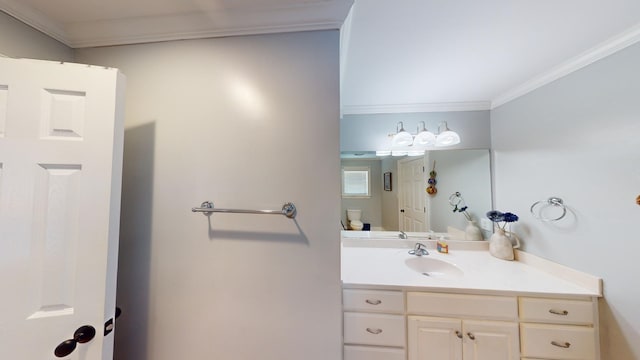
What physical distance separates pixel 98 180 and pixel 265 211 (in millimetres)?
639

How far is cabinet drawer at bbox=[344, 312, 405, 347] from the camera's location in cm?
116

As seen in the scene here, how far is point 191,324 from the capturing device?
992 mm

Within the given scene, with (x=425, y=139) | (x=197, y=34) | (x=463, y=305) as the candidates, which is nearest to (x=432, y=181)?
(x=425, y=139)

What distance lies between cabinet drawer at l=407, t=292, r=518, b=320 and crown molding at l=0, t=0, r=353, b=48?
1565 millimetres

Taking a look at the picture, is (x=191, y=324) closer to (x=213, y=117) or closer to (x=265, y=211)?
(x=265, y=211)

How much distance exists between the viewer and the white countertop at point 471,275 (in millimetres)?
1150

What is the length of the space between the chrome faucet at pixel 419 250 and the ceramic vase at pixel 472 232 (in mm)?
405

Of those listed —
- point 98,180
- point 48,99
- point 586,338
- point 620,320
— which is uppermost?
point 48,99

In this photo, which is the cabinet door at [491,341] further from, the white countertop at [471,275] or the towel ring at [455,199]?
the towel ring at [455,199]

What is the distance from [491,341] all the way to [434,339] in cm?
31

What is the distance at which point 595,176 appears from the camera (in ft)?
3.75

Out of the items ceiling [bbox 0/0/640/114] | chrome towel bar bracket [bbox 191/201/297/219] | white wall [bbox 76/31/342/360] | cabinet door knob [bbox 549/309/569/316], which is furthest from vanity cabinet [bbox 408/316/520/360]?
ceiling [bbox 0/0/640/114]

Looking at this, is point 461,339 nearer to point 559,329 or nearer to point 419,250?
point 559,329

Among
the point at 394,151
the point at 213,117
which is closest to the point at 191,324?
the point at 213,117
